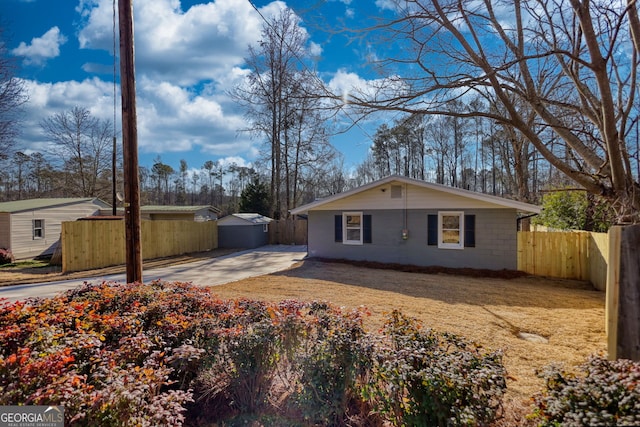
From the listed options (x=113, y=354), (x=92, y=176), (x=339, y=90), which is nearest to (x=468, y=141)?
(x=339, y=90)

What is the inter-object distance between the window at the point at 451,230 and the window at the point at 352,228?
2.23 metres

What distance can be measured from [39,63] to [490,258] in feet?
53.6

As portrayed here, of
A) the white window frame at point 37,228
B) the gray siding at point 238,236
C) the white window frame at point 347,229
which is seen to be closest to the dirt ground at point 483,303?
the white window frame at point 347,229

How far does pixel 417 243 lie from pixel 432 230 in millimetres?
673

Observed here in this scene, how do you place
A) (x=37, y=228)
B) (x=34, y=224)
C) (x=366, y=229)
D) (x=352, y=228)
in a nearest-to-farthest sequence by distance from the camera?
(x=366, y=229), (x=352, y=228), (x=34, y=224), (x=37, y=228)

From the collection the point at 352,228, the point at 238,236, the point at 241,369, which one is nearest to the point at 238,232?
the point at 238,236

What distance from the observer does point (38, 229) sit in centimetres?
1614

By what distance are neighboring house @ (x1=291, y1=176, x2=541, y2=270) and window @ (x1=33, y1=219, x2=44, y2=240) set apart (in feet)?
47.2

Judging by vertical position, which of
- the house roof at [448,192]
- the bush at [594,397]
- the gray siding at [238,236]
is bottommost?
the gray siding at [238,236]

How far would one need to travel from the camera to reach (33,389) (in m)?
1.78

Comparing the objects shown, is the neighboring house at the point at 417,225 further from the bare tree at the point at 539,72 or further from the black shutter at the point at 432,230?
the bare tree at the point at 539,72

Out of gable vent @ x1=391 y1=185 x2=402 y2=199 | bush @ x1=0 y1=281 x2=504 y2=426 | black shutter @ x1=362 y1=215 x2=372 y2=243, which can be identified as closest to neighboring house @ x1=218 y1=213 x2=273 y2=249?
black shutter @ x1=362 y1=215 x2=372 y2=243

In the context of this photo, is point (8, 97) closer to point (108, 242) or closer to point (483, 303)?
point (108, 242)

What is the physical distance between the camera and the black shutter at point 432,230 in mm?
10586
